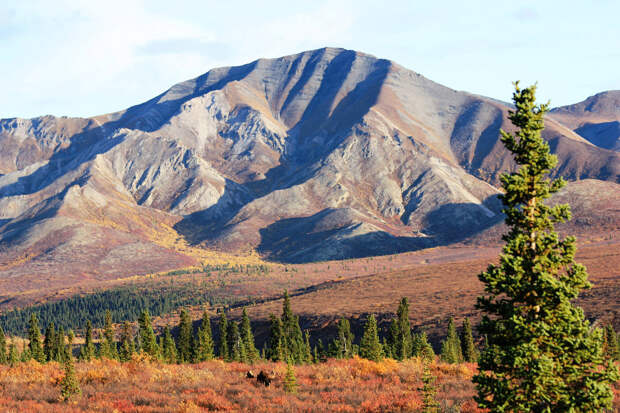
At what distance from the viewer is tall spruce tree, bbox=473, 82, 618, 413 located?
40.9 feet

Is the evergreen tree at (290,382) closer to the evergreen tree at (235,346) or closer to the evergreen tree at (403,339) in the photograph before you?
the evergreen tree at (235,346)

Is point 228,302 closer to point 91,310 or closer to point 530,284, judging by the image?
point 91,310

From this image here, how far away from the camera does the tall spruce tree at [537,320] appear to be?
12.5 metres

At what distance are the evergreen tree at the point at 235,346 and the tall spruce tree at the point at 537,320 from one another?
194 ft

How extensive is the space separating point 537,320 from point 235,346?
231 feet

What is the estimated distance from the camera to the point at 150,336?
65875 mm

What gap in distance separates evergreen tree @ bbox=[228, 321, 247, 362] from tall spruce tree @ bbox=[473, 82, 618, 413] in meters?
59.0

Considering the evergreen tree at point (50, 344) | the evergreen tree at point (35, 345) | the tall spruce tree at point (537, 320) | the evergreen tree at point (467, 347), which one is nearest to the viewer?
the tall spruce tree at point (537, 320)

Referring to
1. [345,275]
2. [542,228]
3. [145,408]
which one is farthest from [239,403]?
[345,275]

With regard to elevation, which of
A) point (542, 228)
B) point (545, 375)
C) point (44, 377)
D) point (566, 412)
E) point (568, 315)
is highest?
point (542, 228)

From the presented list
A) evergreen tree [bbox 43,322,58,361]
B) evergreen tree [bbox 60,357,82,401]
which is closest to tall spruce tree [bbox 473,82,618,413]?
evergreen tree [bbox 60,357,82,401]

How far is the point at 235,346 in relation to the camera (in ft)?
258

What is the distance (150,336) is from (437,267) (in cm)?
11645

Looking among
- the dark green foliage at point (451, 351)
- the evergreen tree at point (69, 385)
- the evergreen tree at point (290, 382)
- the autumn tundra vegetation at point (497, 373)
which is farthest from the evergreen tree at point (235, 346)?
the evergreen tree at point (69, 385)
